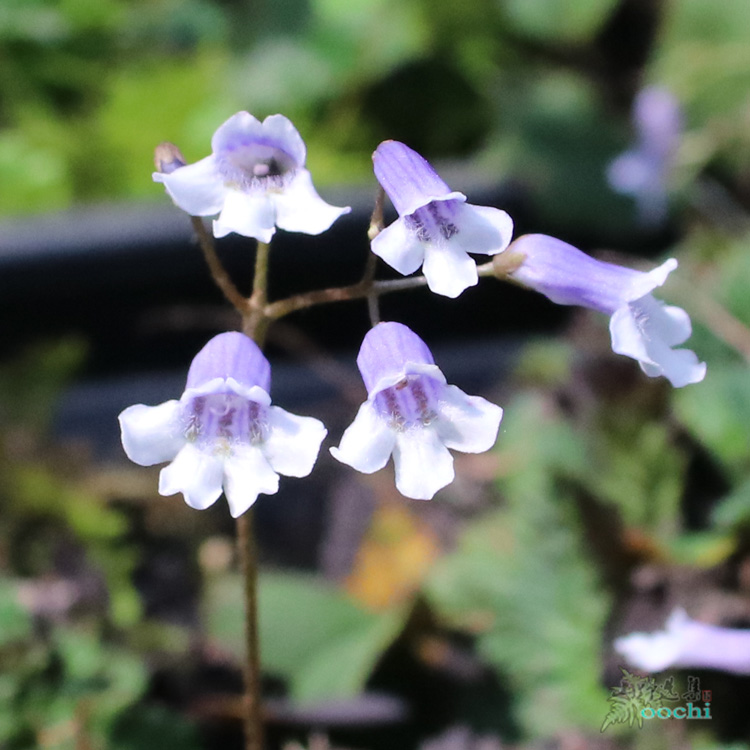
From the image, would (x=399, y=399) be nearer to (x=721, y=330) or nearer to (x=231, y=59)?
(x=721, y=330)

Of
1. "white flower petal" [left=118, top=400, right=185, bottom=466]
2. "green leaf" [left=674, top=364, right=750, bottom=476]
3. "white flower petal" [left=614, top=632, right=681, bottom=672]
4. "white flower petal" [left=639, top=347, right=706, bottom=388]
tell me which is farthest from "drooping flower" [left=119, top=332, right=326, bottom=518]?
"green leaf" [left=674, top=364, right=750, bottom=476]

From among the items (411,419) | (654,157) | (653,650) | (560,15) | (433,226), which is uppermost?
(560,15)

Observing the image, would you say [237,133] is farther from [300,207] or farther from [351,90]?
[351,90]

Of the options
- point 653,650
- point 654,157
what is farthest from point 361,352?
point 654,157

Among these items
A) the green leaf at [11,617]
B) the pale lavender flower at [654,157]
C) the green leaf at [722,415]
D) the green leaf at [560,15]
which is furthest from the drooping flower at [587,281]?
the green leaf at [560,15]

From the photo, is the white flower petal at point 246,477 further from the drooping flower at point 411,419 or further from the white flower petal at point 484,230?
the white flower petal at point 484,230

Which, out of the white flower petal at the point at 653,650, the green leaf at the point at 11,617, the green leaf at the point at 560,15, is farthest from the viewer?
the green leaf at the point at 560,15

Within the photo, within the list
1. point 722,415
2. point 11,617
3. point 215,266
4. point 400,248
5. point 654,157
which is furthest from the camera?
point 654,157
